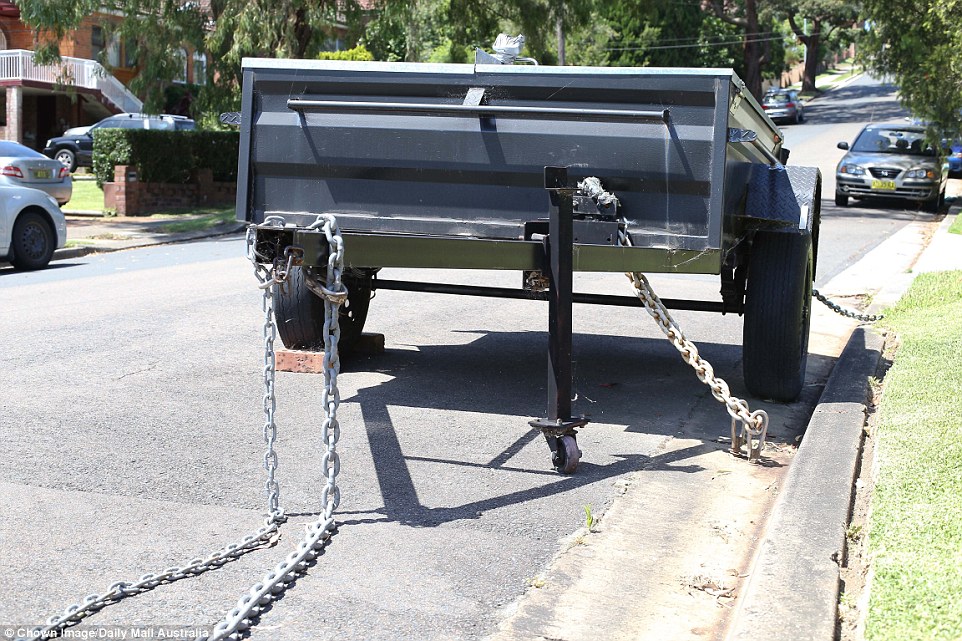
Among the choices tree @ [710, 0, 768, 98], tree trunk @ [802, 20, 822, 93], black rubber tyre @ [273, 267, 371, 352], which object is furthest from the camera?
tree trunk @ [802, 20, 822, 93]

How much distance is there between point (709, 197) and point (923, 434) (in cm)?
158

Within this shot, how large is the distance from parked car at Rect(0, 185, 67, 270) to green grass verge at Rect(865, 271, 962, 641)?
10.5 m

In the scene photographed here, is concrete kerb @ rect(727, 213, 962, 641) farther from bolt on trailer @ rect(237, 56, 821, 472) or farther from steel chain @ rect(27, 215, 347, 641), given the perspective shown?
steel chain @ rect(27, 215, 347, 641)

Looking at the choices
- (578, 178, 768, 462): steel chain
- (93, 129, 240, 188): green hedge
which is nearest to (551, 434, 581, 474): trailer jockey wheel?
(578, 178, 768, 462): steel chain

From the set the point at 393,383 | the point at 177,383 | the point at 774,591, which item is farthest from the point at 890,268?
the point at 774,591

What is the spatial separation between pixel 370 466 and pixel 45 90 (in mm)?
40384

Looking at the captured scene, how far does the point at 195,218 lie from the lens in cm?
2206

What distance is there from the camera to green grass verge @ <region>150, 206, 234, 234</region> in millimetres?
20359

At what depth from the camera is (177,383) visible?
729cm

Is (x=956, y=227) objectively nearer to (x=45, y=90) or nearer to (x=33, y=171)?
(x=33, y=171)

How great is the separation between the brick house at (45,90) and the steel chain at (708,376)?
3738cm

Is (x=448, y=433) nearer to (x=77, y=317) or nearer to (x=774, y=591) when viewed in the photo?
(x=774, y=591)

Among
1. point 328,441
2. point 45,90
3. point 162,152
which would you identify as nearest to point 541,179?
point 328,441

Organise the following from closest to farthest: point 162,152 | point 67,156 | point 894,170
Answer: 1. point 162,152
2. point 894,170
3. point 67,156
